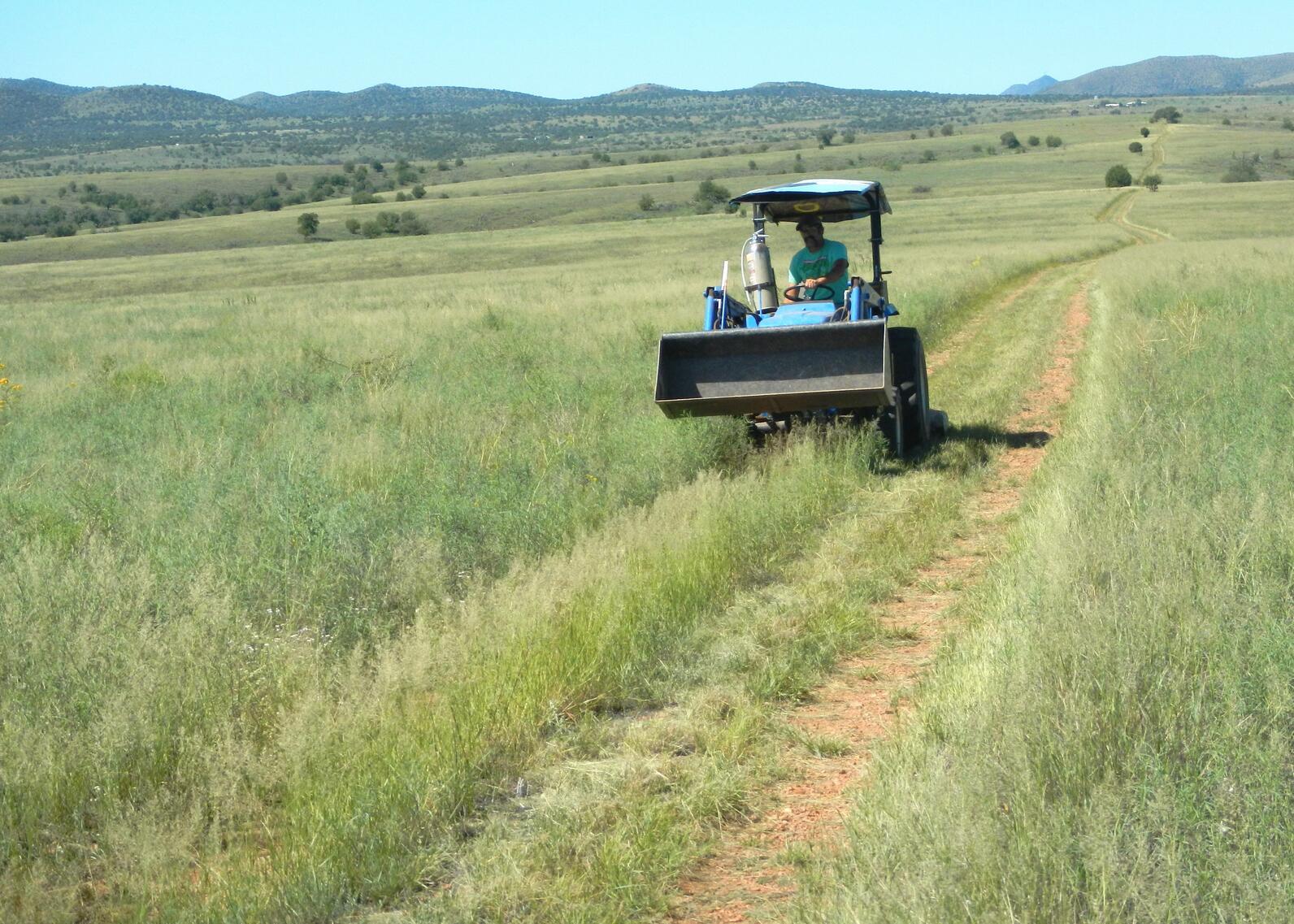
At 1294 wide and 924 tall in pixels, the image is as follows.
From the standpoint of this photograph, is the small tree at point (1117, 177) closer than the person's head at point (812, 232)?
No

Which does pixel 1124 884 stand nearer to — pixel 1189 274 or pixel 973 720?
pixel 973 720

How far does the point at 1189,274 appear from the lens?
68.8 feet

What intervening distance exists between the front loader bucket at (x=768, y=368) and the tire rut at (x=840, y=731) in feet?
4.44

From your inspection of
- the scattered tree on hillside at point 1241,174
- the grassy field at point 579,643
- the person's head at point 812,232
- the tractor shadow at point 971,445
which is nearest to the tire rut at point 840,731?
the grassy field at point 579,643

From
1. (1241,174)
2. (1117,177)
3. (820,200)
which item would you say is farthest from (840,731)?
(1241,174)

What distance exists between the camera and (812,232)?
10.8 metres

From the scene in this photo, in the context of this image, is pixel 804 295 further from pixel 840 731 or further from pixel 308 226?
pixel 308 226

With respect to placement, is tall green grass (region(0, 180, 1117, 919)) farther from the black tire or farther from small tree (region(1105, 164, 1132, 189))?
small tree (region(1105, 164, 1132, 189))

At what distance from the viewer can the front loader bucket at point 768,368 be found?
940cm

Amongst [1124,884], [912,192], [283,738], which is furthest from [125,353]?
[912,192]

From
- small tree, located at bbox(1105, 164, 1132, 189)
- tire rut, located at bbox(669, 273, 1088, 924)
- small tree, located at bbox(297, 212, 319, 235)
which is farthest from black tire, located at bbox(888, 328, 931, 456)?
small tree, located at bbox(1105, 164, 1132, 189)

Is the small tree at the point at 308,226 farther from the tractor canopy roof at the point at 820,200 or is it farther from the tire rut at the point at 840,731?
the tire rut at the point at 840,731

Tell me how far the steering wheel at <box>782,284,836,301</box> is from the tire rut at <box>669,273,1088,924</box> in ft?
8.12

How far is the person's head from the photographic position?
1081 centimetres
